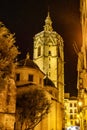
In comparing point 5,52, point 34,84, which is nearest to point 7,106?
point 5,52

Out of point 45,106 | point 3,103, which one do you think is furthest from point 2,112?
point 45,106

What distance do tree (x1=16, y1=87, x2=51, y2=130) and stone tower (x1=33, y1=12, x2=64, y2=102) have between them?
1950 inches

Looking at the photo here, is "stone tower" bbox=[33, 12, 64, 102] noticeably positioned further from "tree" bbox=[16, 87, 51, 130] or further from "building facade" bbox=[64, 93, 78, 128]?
"tree" bbox=[16, 87, 51, 130]

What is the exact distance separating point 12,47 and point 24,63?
2447 cm

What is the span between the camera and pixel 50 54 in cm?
9462

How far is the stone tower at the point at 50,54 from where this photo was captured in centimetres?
9112

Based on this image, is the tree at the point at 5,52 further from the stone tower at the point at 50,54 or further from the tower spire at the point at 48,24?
the tower spire at the point at 48,24

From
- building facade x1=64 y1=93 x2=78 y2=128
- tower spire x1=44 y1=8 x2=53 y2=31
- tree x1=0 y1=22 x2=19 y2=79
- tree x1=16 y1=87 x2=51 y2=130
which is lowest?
building facade x1=64 y1=93 x2=78 y2=128

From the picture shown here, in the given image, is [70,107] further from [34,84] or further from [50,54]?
[34,84]

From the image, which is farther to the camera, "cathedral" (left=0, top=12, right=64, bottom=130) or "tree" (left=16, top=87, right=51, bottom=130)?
"tree" (left=16, top=87, right=51, bottom=130)

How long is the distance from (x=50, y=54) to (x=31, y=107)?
5728cm

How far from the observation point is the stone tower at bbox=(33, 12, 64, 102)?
299 feet

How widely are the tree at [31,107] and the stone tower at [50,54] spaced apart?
49.5 meters

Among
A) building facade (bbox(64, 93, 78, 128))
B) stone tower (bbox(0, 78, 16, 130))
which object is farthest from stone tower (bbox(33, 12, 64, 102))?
stone tower (bbox(0, 78, 16, 130))
